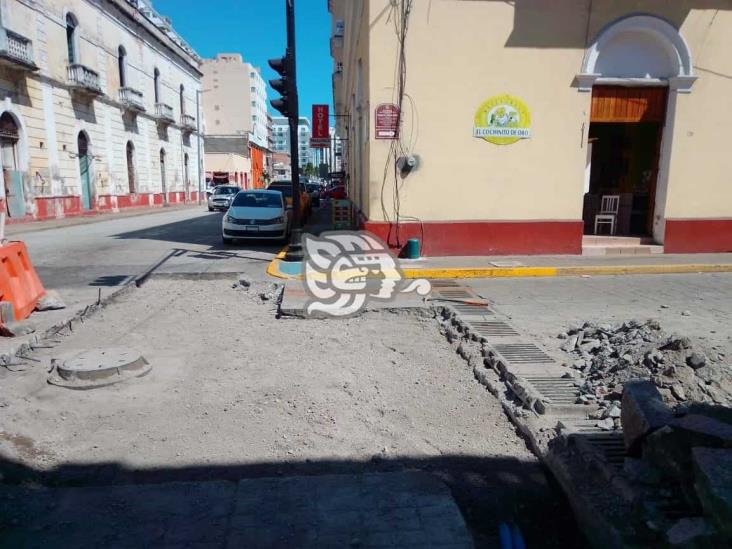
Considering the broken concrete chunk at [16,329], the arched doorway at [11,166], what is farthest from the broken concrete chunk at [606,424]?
the arched doorway at [11,166]

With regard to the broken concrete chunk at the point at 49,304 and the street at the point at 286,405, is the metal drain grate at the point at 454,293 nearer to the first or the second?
the street at the point at 286,405

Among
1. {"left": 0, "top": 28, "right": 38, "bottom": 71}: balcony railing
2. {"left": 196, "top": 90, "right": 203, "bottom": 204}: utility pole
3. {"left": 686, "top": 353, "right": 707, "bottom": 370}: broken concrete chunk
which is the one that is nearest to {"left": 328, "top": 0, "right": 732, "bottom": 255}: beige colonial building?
{"left": 686, "top": 353, "right": 707, "bottom": 370}: broken concrete chunk

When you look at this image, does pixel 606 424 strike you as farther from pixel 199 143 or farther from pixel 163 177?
pixel 199 143

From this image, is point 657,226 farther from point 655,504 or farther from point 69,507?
point 69,507

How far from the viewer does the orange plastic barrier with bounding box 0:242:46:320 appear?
6.14m

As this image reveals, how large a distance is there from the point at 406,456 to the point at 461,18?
954 centimetres

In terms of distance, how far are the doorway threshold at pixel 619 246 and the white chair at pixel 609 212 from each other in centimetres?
90

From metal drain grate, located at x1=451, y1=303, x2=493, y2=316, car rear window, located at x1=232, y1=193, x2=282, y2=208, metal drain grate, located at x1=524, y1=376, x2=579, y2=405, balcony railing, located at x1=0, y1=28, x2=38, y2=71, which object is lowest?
metal drain grate, located at x1=524, y1=376, x2=579, y2=405

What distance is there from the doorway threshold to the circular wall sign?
2.95 meters

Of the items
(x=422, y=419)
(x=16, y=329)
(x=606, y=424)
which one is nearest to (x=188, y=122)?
(x=16, y=329)

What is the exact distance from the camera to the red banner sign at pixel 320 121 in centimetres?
2870

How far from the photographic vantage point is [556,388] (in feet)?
14.0

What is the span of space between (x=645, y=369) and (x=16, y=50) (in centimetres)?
2664

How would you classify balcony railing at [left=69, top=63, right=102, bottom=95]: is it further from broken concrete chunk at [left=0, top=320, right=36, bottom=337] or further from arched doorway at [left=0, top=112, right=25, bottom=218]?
broken concrete chunk at [left=0, top=320, right=36, bottom=337]
